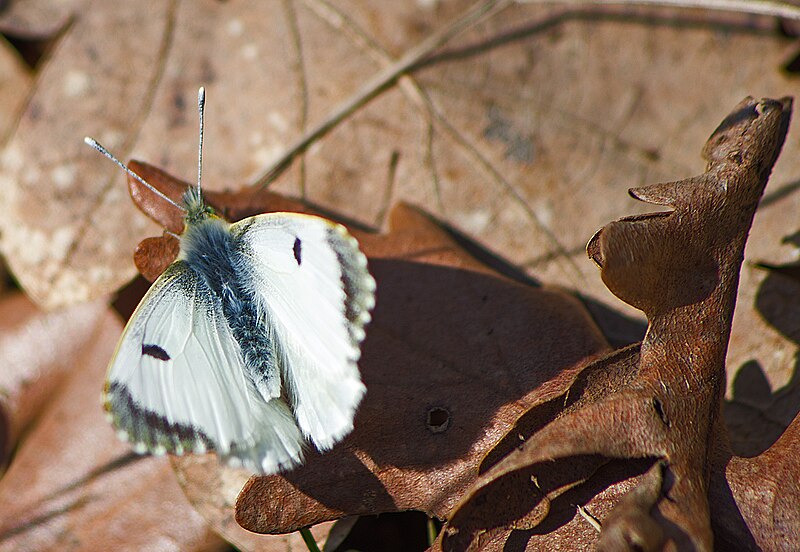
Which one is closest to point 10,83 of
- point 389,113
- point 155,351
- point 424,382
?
point 389,113

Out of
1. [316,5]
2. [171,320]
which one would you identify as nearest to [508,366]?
[171,320]

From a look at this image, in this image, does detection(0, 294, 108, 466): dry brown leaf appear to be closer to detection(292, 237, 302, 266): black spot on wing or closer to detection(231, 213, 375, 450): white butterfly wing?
detection(231, 213, 375, 450): white butterfly wing

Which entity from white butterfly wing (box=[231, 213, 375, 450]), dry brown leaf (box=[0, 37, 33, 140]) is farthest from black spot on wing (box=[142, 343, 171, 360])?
dry brown leaf (box=[0, 37, 33, 140])

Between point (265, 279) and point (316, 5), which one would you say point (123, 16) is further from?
point (265, 279)

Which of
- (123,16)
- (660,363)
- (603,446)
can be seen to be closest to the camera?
(603,446)

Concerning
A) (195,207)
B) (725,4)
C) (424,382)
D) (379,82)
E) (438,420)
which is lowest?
(438,420)

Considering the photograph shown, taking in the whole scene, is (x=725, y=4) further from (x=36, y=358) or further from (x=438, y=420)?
(x=36, y=358)
